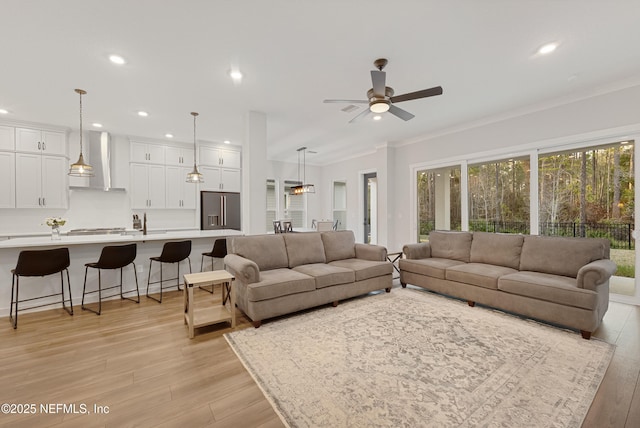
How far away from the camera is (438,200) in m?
5.99

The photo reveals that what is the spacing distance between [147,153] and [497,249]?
7.20 m

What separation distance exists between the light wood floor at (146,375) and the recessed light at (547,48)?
9.88 ft

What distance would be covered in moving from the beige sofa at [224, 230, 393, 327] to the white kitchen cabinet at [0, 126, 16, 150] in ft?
16.4

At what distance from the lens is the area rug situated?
1714 mm

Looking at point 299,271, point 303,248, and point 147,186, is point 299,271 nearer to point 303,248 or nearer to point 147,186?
point 303,248

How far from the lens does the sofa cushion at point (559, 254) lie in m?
3.20

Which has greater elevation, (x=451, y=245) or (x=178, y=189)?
(x=178, y=189)

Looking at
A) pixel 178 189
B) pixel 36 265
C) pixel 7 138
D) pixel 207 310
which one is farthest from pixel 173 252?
pixel 7 138

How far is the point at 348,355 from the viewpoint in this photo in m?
2.39

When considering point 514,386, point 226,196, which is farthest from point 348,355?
point 226,196

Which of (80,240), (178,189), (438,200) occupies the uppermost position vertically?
(178,189)

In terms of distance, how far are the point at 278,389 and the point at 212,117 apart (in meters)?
4.54

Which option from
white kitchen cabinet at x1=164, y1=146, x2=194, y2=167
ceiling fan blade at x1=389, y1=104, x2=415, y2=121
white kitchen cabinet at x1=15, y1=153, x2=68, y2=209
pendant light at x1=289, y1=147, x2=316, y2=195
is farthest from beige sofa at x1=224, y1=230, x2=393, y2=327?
white kitchen cabinet at x1=15, y1=153, x2=68, y2=209

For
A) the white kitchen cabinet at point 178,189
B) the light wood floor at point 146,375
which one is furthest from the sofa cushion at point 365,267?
the white kitchen cabinet at point 178,189
